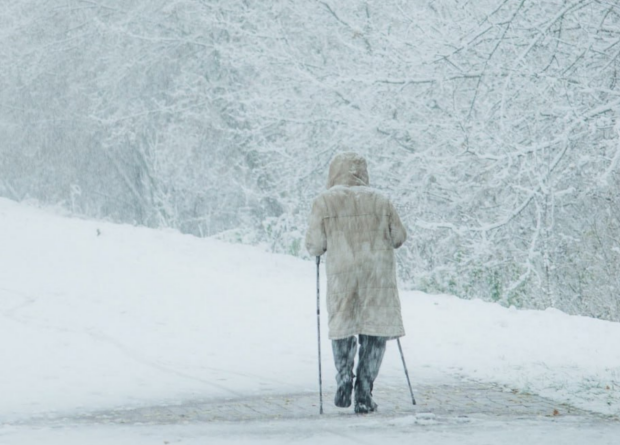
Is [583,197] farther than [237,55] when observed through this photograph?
No

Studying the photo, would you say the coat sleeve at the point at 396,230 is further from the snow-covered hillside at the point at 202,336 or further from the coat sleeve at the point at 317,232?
the snow-covered hillside at the point at 202,336

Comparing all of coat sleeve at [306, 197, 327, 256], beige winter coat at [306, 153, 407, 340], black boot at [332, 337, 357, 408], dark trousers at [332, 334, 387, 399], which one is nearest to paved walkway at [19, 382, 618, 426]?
black boot at [332, 337, 357, 408]

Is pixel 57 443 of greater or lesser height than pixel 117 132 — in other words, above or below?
below

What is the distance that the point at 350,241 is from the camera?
8164 mm

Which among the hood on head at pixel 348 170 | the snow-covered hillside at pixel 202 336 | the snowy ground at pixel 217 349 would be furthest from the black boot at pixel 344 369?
the snow-covered hillside at pixel 202 336

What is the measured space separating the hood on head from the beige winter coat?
0.23 ft

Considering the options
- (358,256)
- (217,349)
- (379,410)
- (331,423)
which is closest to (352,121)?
(217,349)

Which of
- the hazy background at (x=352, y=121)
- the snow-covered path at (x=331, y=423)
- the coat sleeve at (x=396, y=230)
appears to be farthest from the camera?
the hazy background at (x=352, y=121)

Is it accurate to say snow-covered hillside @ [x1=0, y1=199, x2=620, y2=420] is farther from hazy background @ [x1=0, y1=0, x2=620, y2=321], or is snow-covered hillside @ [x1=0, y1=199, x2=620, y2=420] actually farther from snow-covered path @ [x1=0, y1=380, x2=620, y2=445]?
hazy background @ [x1=0, y1=0, x2=620, y2=321]

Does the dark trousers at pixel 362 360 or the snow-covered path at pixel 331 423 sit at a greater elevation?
the dark trousers at pixel 362 360

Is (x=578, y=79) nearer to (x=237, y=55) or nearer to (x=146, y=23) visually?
(x=237, y=55)

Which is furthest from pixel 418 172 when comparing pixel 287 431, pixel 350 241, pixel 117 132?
pixel 117 132

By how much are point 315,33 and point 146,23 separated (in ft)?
18.9

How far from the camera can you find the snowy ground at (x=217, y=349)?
292 inches
